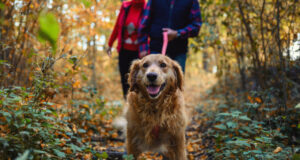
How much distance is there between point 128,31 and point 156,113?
1806mm

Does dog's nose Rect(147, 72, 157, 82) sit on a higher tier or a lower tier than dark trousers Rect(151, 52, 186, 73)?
lower

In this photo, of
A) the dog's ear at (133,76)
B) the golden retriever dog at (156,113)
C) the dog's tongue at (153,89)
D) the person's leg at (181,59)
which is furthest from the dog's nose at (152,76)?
the person's leg at (181,59)

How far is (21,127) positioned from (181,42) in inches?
91.5

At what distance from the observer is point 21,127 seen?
1.46 metres

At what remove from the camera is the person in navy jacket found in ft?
9.98

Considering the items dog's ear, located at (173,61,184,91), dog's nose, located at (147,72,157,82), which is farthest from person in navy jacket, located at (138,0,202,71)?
dog's nose, located at (147,72,157,82)

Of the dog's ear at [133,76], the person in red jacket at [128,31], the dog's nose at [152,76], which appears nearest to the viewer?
the dog's nose at [152,76]

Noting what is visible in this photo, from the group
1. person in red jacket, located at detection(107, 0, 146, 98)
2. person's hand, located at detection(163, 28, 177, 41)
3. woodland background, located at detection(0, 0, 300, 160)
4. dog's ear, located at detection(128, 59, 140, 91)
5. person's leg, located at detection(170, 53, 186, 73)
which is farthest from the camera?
person in red jacket, located at detection(107, 0, 146, 98)

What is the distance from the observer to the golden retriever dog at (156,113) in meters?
2.37

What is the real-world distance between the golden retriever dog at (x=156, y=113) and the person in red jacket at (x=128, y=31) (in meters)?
1.16

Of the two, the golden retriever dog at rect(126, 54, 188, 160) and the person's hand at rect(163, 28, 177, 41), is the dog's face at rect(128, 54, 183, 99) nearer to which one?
the golden retriever dog at rect(126, 54, 188, 160)

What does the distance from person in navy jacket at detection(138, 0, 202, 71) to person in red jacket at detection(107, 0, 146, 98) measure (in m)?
0.47

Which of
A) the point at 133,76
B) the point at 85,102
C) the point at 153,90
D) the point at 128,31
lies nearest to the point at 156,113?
the point at 153,90

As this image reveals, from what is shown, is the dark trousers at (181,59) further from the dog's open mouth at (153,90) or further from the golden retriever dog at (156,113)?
the dog's open mouth at (153,90)
